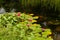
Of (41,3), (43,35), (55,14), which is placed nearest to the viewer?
(43,35)

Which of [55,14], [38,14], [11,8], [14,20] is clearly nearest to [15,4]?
[11,8]

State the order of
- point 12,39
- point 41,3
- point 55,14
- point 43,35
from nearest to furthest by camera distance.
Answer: point 12,39
point 43,35
point 41,3
point 55,14

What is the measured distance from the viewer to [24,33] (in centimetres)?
240

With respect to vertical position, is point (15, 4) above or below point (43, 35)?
above

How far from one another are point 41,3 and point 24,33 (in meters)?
1.26

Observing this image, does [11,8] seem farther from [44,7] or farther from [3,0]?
[44,7]

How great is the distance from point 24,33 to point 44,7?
144 cm

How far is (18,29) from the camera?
2.45m

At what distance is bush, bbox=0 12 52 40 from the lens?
2.34 metres

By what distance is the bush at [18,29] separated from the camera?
2.34m

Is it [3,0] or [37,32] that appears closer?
A: [37,32]

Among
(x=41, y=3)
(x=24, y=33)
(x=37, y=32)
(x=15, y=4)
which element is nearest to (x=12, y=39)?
(x=24, y=33)

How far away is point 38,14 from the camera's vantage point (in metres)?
3.95

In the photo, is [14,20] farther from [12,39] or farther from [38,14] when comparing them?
[38,14]
